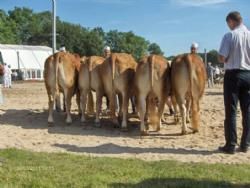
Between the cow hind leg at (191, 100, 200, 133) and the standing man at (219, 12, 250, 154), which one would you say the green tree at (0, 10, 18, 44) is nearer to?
the cow hind leg at (191, 100, 200, 133)

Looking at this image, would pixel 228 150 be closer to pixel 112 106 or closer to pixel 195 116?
pixel 195 116

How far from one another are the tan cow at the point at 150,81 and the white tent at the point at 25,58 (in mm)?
69044

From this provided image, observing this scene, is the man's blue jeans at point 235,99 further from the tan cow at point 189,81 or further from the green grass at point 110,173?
the tan cow at point 189,81

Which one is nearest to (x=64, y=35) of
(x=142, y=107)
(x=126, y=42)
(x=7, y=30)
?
(x=7, y=30)

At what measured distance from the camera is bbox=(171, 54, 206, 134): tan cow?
11.0m

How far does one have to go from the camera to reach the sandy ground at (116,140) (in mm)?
8914

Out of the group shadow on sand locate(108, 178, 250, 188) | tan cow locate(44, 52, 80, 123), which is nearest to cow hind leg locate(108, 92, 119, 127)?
tan cow locate(44, 52, 80, 123)

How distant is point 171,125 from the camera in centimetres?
1279

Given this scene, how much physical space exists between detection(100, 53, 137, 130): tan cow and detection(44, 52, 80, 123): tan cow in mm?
1300

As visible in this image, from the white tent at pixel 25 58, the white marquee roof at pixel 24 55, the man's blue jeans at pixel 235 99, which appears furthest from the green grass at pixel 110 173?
the white marquee roof at pixel 24 55

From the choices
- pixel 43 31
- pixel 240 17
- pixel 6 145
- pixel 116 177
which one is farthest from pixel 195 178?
pixel 43 31

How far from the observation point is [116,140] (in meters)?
10.6

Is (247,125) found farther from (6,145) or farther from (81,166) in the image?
(6,145)

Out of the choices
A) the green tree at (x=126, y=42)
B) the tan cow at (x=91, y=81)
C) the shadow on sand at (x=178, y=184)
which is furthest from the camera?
the green tree at (x=126, y=42)
